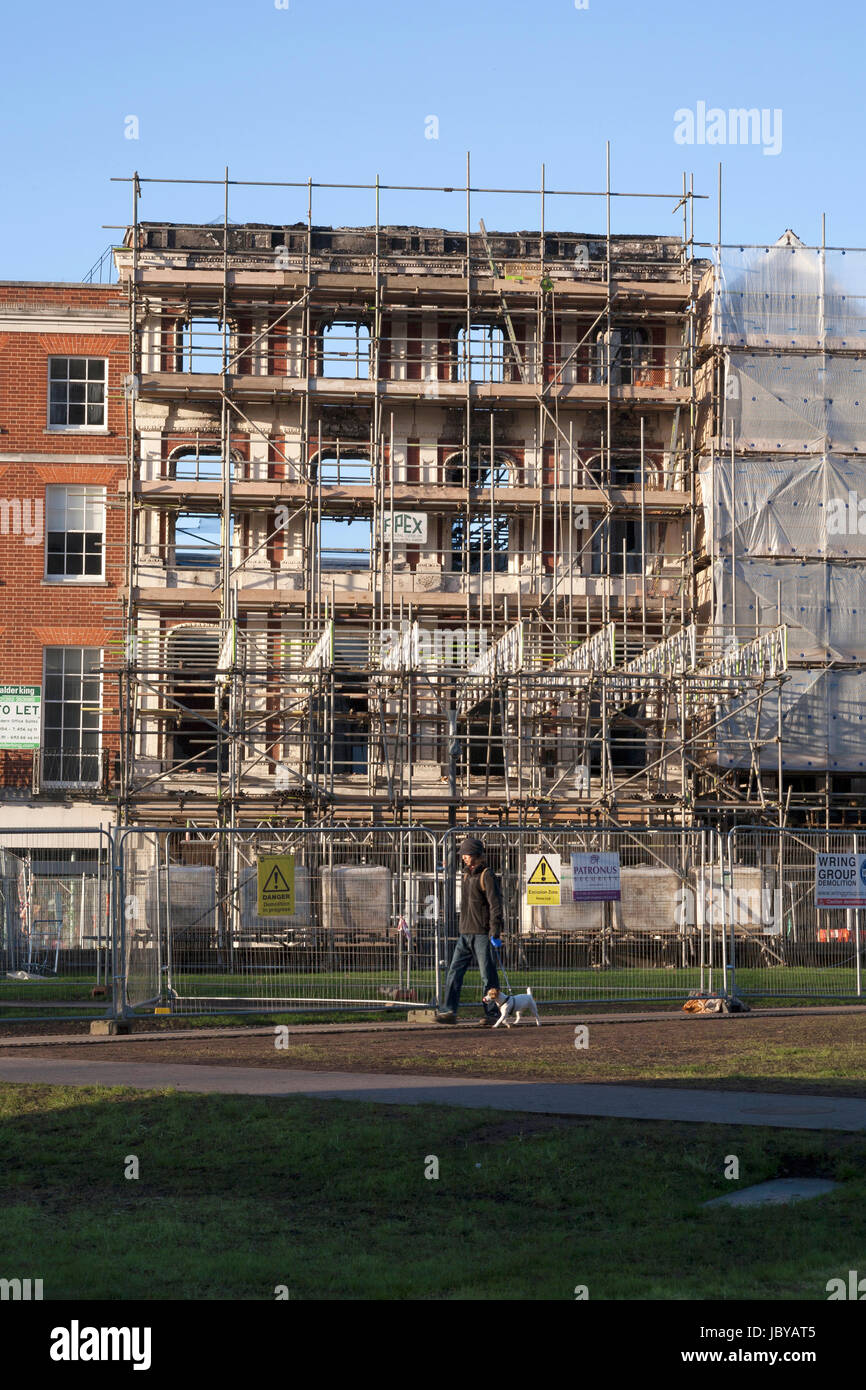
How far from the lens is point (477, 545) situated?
3800 cm

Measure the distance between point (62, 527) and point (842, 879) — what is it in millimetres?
22562

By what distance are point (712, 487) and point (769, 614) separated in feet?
9.65

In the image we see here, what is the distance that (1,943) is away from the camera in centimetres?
1875

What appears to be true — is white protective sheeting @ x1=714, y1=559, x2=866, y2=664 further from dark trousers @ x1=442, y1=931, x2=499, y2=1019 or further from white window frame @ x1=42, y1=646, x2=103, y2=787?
dark trousers @ x1=442, y1=931, x2=499, y2=1019

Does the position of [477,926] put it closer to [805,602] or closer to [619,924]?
[619,924]

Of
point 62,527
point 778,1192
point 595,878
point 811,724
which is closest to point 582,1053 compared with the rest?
point 595,878

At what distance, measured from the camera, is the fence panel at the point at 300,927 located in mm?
18438

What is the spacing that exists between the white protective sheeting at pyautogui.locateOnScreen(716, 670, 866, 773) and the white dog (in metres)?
17.8

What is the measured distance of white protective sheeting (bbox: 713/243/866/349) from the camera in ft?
120

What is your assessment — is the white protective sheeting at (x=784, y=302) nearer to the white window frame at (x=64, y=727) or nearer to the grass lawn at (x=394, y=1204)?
the white window frame at (x=64, y=727)

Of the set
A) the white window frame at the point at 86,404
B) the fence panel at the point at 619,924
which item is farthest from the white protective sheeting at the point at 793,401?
the fence panel at the point at 619,924

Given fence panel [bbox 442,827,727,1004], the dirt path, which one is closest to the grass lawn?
the dirt path
